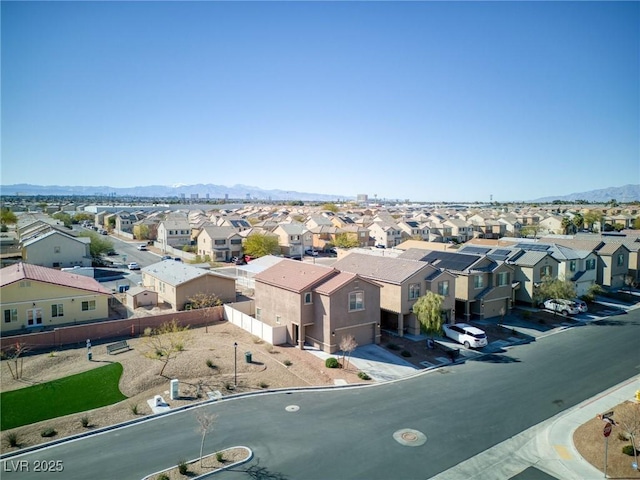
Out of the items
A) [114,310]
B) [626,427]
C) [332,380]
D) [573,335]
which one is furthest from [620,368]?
[114,310]

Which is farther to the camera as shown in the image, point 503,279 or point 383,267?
point 503,279

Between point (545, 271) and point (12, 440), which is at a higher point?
point (545, 271)

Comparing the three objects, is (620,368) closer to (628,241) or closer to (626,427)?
(626,427)

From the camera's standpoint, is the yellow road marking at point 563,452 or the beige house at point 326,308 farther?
the beige house at point 326,308

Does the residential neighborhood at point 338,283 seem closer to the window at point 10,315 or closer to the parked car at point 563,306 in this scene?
the window at point 10,315

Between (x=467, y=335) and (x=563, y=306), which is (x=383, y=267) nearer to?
(x=467, y=335)

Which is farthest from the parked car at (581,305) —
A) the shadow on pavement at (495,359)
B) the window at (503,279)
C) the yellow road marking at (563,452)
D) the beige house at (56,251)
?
the beige house at (56,251)

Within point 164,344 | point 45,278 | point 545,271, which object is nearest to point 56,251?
point 45,278
